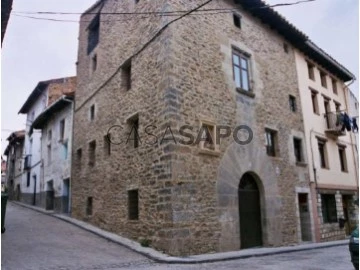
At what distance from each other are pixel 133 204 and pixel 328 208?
29.5 feet

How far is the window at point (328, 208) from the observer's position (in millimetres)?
14195

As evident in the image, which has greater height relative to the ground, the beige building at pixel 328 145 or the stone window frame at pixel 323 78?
the stone window frame at pixel 323 78

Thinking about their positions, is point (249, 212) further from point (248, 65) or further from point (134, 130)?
point (248, 65)

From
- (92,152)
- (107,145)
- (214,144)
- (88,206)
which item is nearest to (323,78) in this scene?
(214,144)

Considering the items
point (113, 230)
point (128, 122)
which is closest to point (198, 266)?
point (113, 230)

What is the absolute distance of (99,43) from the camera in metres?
13.5

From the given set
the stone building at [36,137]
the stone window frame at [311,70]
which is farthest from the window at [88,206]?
the stone window frame at [311,70]

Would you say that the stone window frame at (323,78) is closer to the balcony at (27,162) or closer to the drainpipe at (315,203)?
the drainpipe at (315,203)

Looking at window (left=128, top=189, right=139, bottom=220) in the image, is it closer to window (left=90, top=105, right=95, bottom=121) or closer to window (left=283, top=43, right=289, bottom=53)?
window (left=90, top=105, right=95, bottom=121)

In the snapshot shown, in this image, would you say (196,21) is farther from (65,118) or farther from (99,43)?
(65,118)

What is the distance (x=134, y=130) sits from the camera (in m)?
10.4

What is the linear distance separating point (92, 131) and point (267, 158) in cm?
646

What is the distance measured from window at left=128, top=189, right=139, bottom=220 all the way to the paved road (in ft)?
3.11

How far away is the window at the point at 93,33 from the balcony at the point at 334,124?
1074 centimetres
